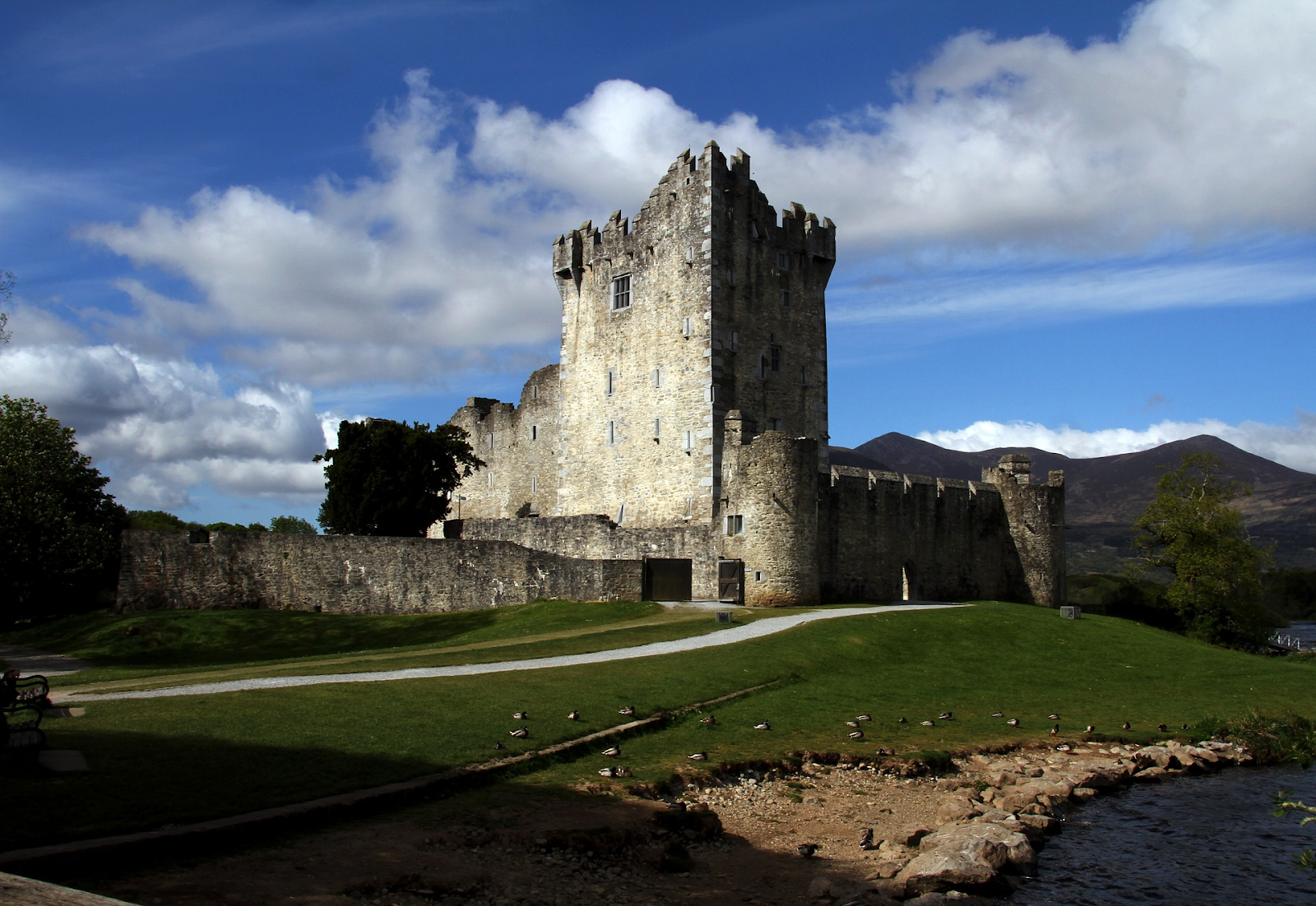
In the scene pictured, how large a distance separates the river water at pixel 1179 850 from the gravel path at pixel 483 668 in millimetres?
10269

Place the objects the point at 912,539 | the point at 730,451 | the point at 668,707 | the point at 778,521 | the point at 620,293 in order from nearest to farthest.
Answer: the point at 668,707 → the point at 778,521 → the point at 730,451 → the point at 912,539 → the point at 620,293

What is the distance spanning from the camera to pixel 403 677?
64.0 ft

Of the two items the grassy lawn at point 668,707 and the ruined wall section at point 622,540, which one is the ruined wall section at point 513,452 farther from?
the grassy lawn at point 668,707

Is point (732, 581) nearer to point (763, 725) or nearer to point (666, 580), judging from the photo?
point (666, 580)

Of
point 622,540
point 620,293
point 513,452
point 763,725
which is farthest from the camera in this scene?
point 513,452

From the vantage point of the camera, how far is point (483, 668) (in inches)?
831

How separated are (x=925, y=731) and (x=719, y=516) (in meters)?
19.1

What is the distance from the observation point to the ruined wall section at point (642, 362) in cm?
4206

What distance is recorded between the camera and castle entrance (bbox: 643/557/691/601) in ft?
118

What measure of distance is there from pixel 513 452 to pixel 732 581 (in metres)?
26.6

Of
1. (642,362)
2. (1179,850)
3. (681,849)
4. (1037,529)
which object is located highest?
(642,362)

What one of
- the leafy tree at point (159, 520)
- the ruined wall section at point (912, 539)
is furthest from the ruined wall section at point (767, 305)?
the leafy tree at point (159, 520)

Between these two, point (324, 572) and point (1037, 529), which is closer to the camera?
point (1037, 529)

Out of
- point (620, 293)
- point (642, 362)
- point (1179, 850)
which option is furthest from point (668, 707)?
point (620, 293)
